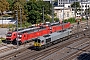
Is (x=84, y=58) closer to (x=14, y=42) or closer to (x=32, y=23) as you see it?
(x=14, y=42)

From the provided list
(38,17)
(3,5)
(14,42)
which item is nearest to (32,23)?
(38,17)

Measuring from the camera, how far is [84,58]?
1406 inches

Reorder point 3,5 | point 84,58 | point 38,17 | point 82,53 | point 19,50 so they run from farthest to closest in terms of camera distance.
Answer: point 3,5
point 38,17
point 19,50
point 82,53
point 84,58

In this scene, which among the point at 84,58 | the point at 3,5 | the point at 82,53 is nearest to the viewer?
the point at 84,58

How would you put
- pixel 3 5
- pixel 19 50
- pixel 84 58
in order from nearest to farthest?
1. pixel 84 58
2. pixel 19 50
3. pixel 3 5

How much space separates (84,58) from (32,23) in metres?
43.4

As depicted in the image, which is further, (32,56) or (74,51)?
(74,51)

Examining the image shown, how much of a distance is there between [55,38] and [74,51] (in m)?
6.53

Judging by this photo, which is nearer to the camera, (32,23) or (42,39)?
(42,39)

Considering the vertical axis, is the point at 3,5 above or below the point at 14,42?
above

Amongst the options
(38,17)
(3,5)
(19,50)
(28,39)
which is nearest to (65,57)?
(19,50)

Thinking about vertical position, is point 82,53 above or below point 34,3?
below

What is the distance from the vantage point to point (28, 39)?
4794 cm

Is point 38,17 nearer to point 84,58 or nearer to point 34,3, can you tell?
point 34,3
